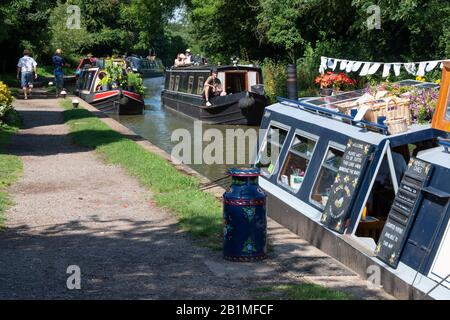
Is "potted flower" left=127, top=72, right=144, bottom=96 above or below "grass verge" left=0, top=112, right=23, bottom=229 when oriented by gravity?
below

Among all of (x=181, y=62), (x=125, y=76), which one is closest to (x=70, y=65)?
(x=181, y=62)

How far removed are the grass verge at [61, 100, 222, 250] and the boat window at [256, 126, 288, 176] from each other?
1027 millimetres

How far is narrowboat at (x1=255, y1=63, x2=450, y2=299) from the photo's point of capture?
24.2 ft

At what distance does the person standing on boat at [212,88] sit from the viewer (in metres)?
28.0

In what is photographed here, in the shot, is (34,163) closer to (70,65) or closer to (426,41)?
(426,41)

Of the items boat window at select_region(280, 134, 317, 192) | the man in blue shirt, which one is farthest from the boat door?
the man in blue shirt

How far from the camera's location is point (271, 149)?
12.2 meters

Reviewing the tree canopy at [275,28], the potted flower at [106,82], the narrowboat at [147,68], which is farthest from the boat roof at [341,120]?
the narrowboat at [147,68]

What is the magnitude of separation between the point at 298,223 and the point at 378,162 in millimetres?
1956

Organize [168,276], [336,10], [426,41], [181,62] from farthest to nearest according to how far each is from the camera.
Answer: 1. [181,62]
2. [336,10]
3. [426,41]
4. [168,276]

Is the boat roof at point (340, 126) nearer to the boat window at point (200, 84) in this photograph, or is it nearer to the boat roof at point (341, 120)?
the boat roof at point (341, 120)

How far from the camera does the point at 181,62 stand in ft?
123

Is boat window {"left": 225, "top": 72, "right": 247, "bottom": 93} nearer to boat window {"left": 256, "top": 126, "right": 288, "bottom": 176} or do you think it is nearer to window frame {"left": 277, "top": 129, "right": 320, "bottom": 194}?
boat window {"left": 256, "top": 126, "right": 288, "bottom": 176}

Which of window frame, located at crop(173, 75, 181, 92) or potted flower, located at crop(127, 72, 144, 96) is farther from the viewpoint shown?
window frame, located at crop(173, 75, 181, 92)
